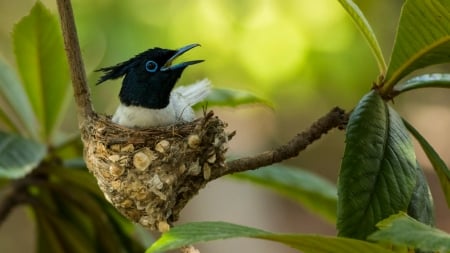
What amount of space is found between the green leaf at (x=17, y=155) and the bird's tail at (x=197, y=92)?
354 mm

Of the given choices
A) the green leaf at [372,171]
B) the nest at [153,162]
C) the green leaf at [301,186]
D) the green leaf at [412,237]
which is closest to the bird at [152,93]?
the nest at [153,162]

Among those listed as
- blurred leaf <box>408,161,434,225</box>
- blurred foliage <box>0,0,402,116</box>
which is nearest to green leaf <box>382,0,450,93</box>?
blurred leaf <box>408,161,434,225</box>

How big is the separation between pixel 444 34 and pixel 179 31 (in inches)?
102

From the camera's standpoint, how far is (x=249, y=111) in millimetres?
4957

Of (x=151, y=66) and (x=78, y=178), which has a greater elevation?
(x=151, y=66)

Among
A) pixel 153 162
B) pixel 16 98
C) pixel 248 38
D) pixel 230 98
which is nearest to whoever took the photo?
pixel 153 162

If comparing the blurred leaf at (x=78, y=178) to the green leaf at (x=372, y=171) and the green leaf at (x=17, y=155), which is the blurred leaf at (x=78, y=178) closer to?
the green leaf at (x=17, y=155)

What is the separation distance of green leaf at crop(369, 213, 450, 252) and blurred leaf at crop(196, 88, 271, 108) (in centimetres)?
78

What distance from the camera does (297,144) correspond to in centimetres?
134

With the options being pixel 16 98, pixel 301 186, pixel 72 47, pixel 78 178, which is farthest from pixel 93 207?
pixel 72 47

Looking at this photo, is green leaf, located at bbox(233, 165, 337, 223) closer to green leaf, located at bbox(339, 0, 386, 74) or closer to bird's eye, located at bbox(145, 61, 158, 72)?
bird's eye, located at bbox(145, 61, 158, 72)

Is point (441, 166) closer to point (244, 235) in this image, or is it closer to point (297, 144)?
point (297, 144)

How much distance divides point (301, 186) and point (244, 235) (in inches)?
43.2

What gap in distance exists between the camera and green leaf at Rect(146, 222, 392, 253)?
3.12 ft
